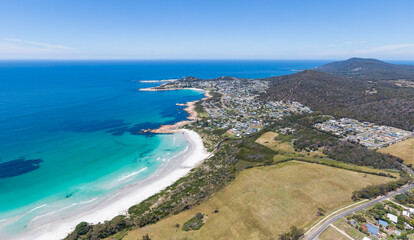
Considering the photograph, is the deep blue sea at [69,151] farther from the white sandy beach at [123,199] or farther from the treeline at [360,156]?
the treeline at [360,156]

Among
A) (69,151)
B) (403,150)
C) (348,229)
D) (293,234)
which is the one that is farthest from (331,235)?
(69,151)

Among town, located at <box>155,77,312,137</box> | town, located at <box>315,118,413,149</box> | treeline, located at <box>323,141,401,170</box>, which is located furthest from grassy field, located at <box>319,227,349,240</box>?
town, located at <box>315,118,413,149</box>

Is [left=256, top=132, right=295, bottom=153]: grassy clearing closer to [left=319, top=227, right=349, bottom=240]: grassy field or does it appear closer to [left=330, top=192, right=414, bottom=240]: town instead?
[left=330, top=192, right=414, bottom=240]: town

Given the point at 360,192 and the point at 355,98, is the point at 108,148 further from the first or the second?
the point at 355,98

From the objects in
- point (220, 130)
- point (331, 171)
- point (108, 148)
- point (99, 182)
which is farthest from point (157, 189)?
point (331, 171)

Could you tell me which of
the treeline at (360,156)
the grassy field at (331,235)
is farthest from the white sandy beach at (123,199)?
the treeline at (360,156)

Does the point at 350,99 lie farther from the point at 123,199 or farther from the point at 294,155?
the point at 123,199
